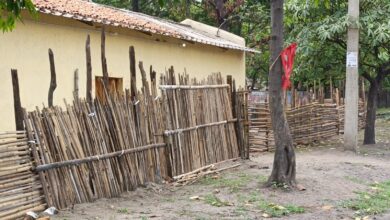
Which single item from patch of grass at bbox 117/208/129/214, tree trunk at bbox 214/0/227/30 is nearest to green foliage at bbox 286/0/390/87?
patch of grass at bbox 117/208/129/214

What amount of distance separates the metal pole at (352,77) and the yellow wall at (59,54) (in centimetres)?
452

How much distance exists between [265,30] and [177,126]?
50.5ft

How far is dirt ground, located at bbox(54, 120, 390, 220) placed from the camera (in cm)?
621

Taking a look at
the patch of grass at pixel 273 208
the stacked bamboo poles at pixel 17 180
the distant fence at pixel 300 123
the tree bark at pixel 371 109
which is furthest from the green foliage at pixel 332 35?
the stacked bamboo poles at pixel 17 180

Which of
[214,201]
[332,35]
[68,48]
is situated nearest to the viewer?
[214,201]

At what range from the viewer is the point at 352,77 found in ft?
40.0

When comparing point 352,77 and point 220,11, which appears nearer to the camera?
point 352,77

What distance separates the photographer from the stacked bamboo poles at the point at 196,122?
320 inches

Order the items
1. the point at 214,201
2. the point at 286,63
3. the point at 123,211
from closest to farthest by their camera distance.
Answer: the point at 123,211, the point at 214,201, the point at 286,63

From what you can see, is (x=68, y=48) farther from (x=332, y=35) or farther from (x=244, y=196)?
(x=332, y=35)

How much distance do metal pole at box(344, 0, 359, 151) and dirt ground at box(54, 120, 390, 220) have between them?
2163 millimetres

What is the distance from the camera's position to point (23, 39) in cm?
962

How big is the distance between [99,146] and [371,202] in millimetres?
3647

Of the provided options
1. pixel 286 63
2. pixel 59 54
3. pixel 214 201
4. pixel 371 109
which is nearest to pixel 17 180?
pixel 214 201
